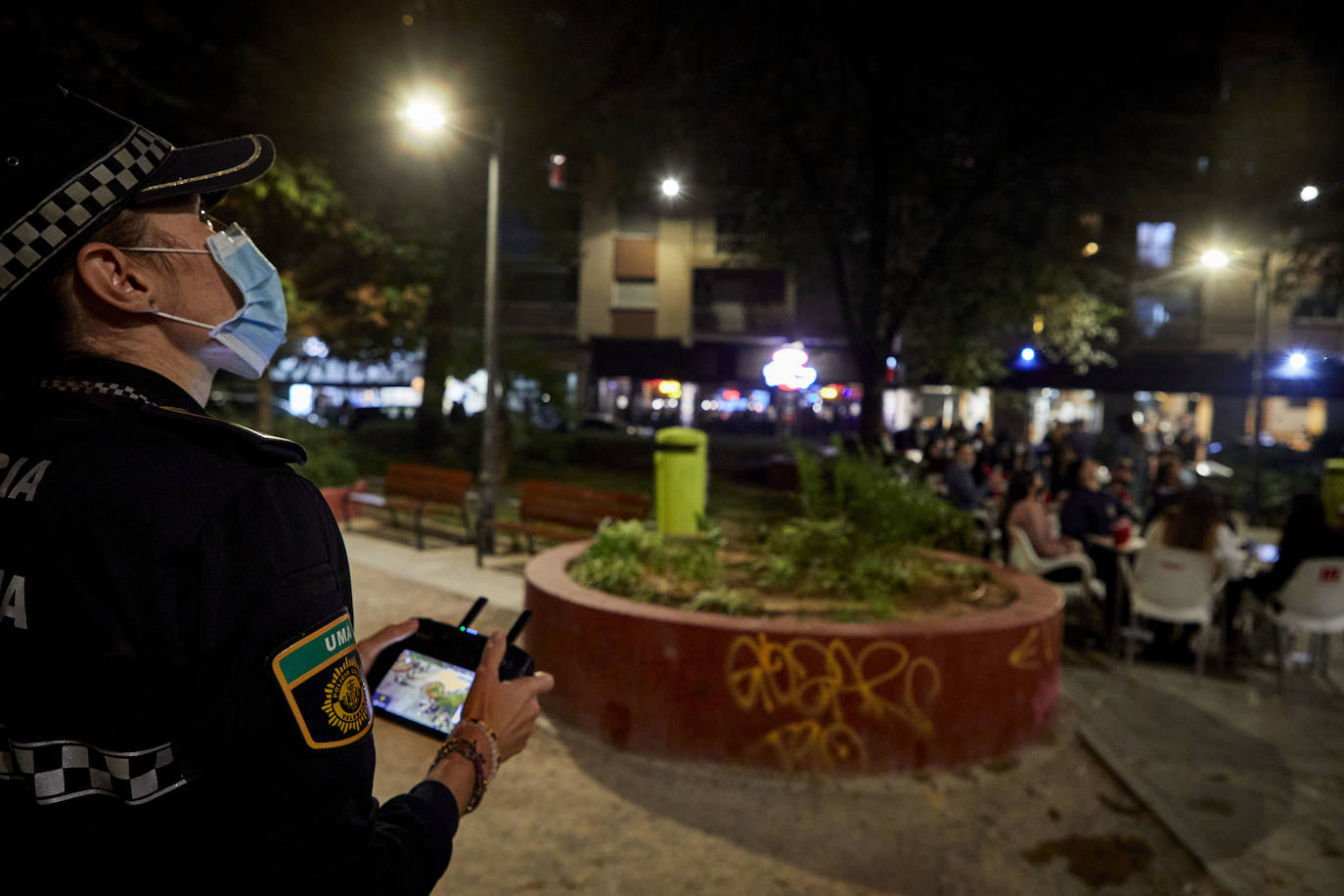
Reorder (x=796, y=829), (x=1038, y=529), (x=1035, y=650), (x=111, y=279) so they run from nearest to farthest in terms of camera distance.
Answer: (x=111, y=279) < (x=796, y=829) < (x=1035, y=650) < (x=1038, y=529)

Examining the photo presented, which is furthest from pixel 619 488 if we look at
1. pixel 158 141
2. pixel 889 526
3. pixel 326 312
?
pixel 158 141

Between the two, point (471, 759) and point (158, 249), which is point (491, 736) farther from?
point (158, 249)

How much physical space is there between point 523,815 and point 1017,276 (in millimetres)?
12689

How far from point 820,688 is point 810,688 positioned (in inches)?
2.1

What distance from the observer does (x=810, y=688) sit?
16.1 ft

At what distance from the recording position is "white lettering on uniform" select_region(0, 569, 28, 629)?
3.59 ft

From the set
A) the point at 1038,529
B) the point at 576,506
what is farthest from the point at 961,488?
the point at 576,506

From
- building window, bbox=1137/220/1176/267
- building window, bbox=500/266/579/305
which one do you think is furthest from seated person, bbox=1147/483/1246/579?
building window, bbox=500/266/579/305

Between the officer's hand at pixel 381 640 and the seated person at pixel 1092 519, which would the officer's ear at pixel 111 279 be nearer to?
the officer's hand at pixel 381 640

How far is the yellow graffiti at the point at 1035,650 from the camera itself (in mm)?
5234

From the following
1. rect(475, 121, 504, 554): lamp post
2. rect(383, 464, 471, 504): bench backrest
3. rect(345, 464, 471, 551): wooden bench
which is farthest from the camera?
rect(383, 464, 471, 504): bench backrest

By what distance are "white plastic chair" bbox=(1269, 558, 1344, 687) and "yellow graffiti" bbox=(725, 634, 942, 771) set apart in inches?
151

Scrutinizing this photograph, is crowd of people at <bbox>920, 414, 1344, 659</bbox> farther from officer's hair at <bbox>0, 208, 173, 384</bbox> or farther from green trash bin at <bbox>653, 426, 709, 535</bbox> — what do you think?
officer's hair at <bbox>0, 208, 173, 384</bbox>

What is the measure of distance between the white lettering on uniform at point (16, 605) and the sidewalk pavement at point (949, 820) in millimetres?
2320
